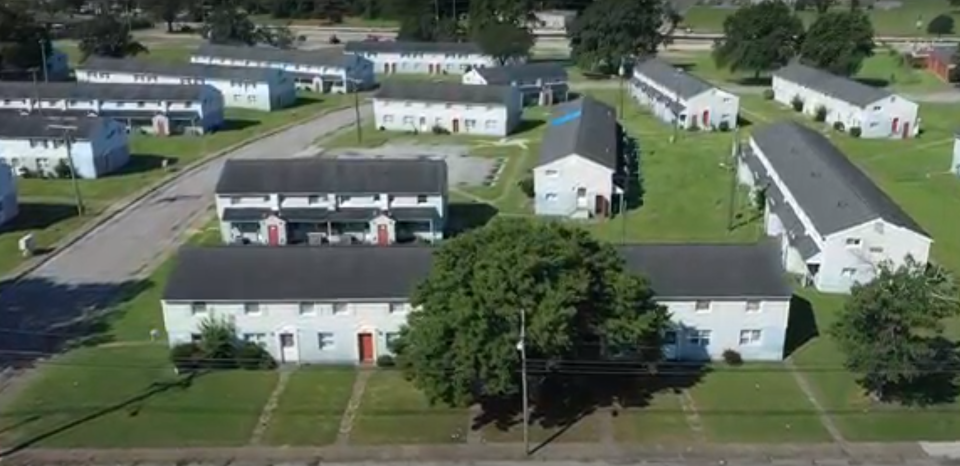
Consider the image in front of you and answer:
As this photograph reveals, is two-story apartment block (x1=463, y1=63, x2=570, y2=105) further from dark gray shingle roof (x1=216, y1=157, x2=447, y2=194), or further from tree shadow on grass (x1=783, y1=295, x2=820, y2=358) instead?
tree shadow on grass (x1=783, y1=295, x2=820, y2=358)

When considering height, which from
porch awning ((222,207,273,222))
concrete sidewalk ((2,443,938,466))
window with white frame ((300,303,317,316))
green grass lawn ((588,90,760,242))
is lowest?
concrete sidewalk ((2,443,938,466))

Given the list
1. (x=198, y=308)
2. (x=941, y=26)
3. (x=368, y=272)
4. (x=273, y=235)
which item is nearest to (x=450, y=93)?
(x=273, y=235)

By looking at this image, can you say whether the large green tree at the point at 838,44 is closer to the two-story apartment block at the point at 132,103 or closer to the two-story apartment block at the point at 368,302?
the two-story apartment block at the point at 132,103

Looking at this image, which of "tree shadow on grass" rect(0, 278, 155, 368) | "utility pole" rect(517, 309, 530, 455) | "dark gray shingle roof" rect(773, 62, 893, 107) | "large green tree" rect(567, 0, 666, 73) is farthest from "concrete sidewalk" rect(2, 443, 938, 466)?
"large green tree" rect(567, 0, 666, 73)

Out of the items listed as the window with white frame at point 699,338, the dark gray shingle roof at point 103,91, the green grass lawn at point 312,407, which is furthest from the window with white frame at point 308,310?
the dark gray shingle roof at point 103,91

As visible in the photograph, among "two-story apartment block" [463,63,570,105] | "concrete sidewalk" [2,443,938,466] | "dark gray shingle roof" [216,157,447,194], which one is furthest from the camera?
"two-story apartment block" [463,63,570,105]

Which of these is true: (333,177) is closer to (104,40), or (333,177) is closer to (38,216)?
(38,216)
